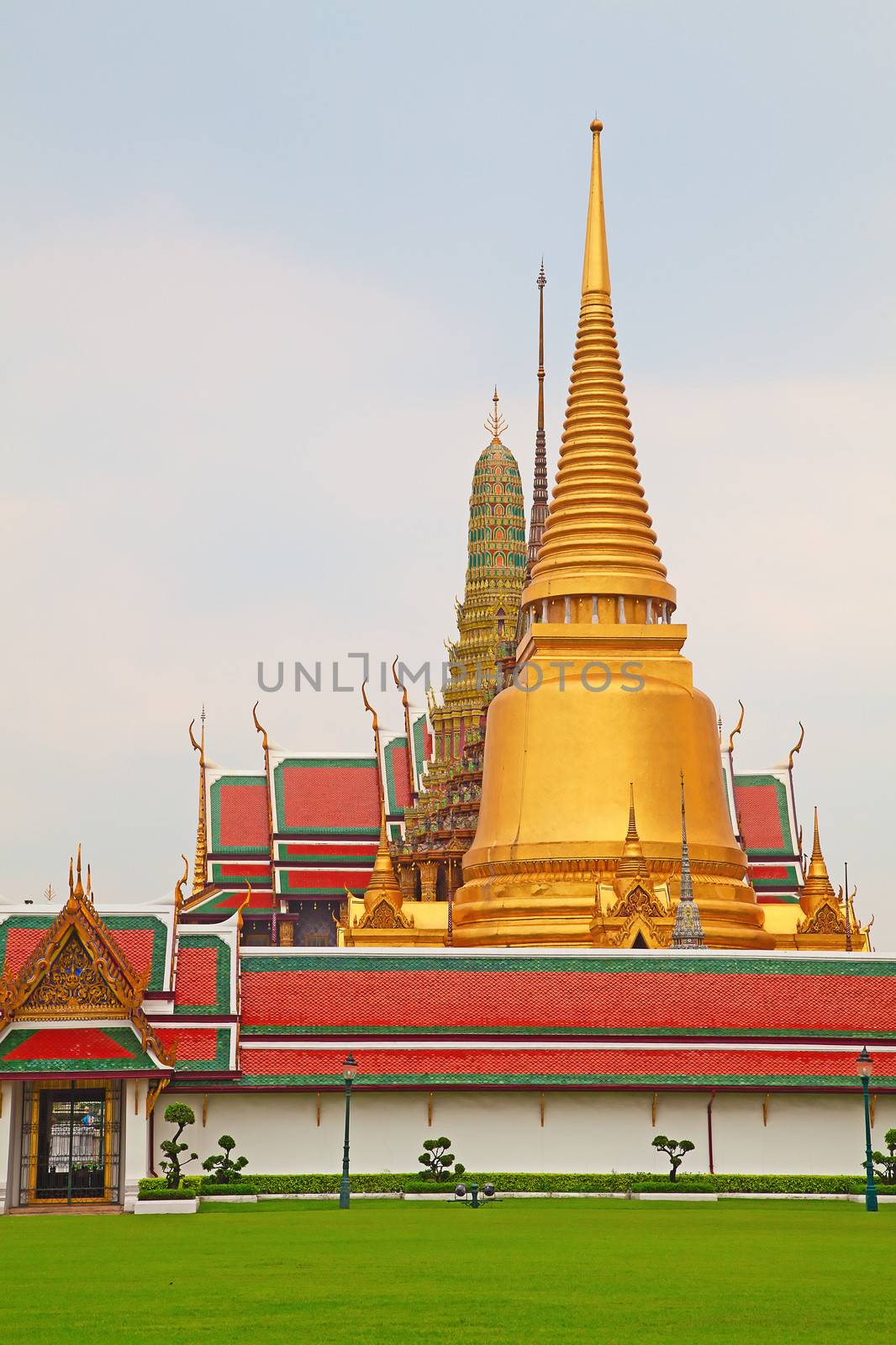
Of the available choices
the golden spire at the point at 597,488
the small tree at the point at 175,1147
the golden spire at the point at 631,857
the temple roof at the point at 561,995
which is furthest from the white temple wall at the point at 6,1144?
the golden spire at the point at 597,488

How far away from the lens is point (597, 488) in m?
37.1

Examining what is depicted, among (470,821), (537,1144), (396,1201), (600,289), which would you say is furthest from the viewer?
(470,821)

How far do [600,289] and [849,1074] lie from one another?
17.7 metres

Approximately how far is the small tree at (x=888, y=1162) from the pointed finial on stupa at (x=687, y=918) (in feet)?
19.1

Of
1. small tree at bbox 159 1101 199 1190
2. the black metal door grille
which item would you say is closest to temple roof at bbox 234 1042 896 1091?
small tree at bbox 159 1101 199 1190

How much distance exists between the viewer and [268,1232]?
18.1m

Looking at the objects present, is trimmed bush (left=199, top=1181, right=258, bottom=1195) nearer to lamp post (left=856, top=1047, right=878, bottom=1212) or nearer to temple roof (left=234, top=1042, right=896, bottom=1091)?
temple roof (left=234, top=1042, right=896, bottom=1091)

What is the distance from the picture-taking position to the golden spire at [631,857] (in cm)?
3272

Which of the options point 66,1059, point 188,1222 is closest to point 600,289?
point 66,1059

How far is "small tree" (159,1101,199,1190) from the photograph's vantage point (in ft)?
74.0

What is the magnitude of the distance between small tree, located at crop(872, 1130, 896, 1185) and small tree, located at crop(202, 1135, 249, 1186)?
25.3 ft

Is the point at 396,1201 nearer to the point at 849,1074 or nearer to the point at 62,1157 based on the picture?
the point at 62,1157

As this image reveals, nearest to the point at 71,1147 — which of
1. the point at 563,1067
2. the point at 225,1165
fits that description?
the point at 225,1165

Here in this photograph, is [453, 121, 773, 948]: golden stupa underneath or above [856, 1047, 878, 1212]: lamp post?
above
